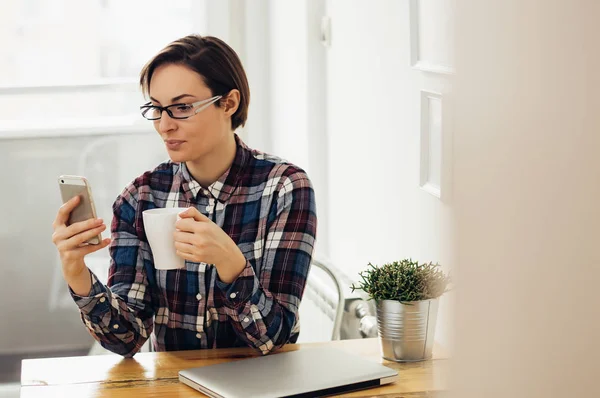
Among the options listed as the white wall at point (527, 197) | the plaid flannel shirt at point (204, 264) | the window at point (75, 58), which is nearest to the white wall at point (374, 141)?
the plaid flannel shirt at point (204, 264)

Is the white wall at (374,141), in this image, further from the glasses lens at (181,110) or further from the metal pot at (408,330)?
the glasses lens at (181,110)

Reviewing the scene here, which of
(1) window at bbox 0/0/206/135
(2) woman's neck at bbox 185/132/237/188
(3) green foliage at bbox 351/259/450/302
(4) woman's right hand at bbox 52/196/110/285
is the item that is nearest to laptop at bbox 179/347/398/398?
(3) green foliage at bbox 351/259/450/302

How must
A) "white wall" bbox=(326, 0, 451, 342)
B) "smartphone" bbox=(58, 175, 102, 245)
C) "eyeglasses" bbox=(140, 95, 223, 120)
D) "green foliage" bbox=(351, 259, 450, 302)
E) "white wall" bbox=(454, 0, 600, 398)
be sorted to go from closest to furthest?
"white wall" bbox=(454, 0, 600, 398) < "smartphone" bbox=(58, 175, 102, 245) < "green foliage" bbox=(351, 259, 450, 302) < "eyeglasses" bbox=(140, 95, 223, 120) < "white wall" bbox=(326, 0, 451, 342)

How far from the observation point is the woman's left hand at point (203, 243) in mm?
1148

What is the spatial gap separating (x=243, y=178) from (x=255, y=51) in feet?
5.16

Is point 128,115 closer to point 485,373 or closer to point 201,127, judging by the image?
point 201,127

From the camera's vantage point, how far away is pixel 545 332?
29 cm

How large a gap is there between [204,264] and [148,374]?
10.3 inches

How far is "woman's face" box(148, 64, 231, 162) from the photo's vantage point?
1.39 meters

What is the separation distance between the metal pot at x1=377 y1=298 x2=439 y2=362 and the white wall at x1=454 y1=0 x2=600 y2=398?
0.98 meters

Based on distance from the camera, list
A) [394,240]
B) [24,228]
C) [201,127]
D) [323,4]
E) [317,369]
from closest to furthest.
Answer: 1. [317,369]
2. [201,127]
3. [394,240]
4. [323,4]
5. [24,228]

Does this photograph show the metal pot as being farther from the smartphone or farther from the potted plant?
the smartphone

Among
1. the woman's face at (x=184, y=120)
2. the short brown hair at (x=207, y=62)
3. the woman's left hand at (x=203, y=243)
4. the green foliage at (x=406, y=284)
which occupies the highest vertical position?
the short brown hair at (x=207, y=62)

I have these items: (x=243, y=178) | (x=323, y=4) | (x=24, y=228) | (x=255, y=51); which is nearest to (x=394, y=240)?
(x=243, y=178)
